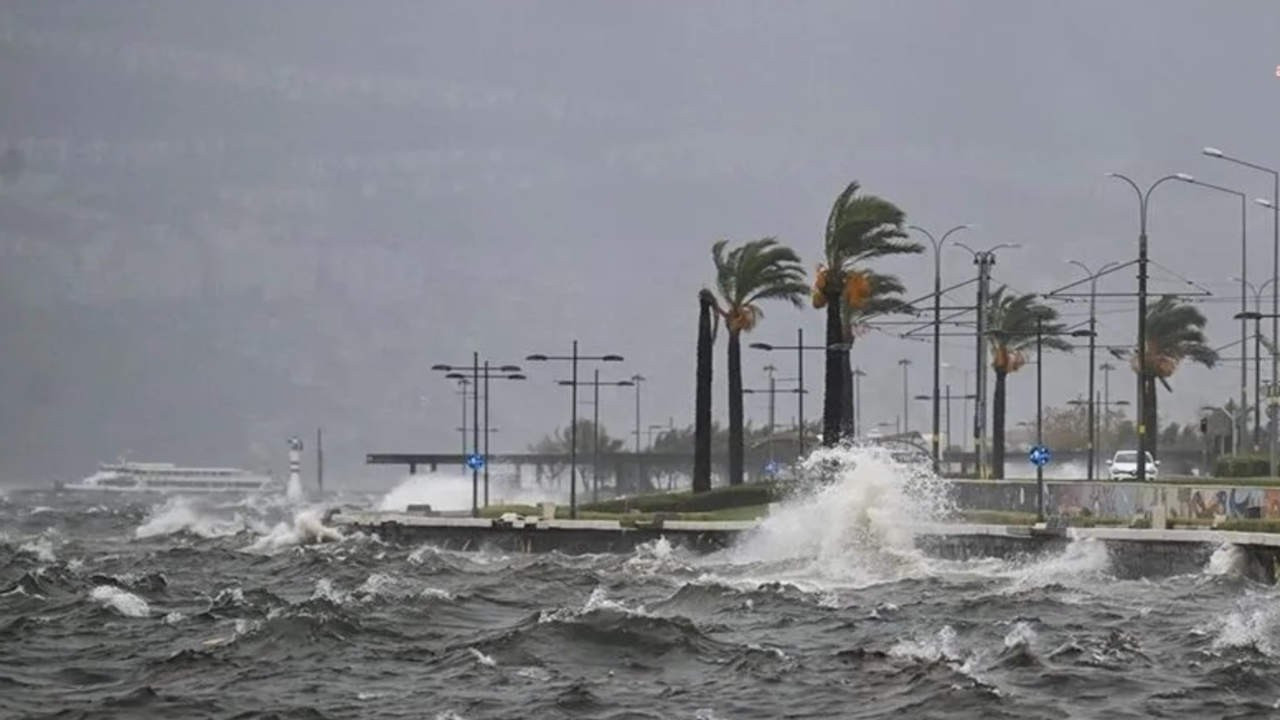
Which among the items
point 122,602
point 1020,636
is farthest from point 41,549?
point 1020,636

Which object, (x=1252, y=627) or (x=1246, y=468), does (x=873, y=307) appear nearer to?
(x=1246, y=468)

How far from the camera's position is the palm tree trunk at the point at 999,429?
115 meters

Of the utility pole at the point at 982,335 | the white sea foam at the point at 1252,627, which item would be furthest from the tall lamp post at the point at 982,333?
the white sea foam at the point at 1252,627

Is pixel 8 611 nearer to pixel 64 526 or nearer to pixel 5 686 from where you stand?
pixel 5 686

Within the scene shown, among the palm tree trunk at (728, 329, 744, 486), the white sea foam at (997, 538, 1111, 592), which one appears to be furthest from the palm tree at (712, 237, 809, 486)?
the white sea foam at (997, 538, 1111, 592)

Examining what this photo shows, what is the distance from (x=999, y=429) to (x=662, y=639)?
Result: 8495cm

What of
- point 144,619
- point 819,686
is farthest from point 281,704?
point 144,619

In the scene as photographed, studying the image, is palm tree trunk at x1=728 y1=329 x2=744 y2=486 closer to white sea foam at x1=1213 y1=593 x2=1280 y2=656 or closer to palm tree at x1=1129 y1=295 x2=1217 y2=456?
palm tree at x1=1129 y1=295 x2=1217 y2=456

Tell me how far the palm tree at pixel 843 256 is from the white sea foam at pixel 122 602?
136 ft

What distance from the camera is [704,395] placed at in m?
101

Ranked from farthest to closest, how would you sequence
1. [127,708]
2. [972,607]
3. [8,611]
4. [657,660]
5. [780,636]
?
[8,611] < [972,607] < [780,636] < [657,660] < [127,708]

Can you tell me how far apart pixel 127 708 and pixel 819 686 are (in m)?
9.34

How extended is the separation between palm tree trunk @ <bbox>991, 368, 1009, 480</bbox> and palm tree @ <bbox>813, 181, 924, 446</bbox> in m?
21.3

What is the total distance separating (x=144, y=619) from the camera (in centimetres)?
4600
